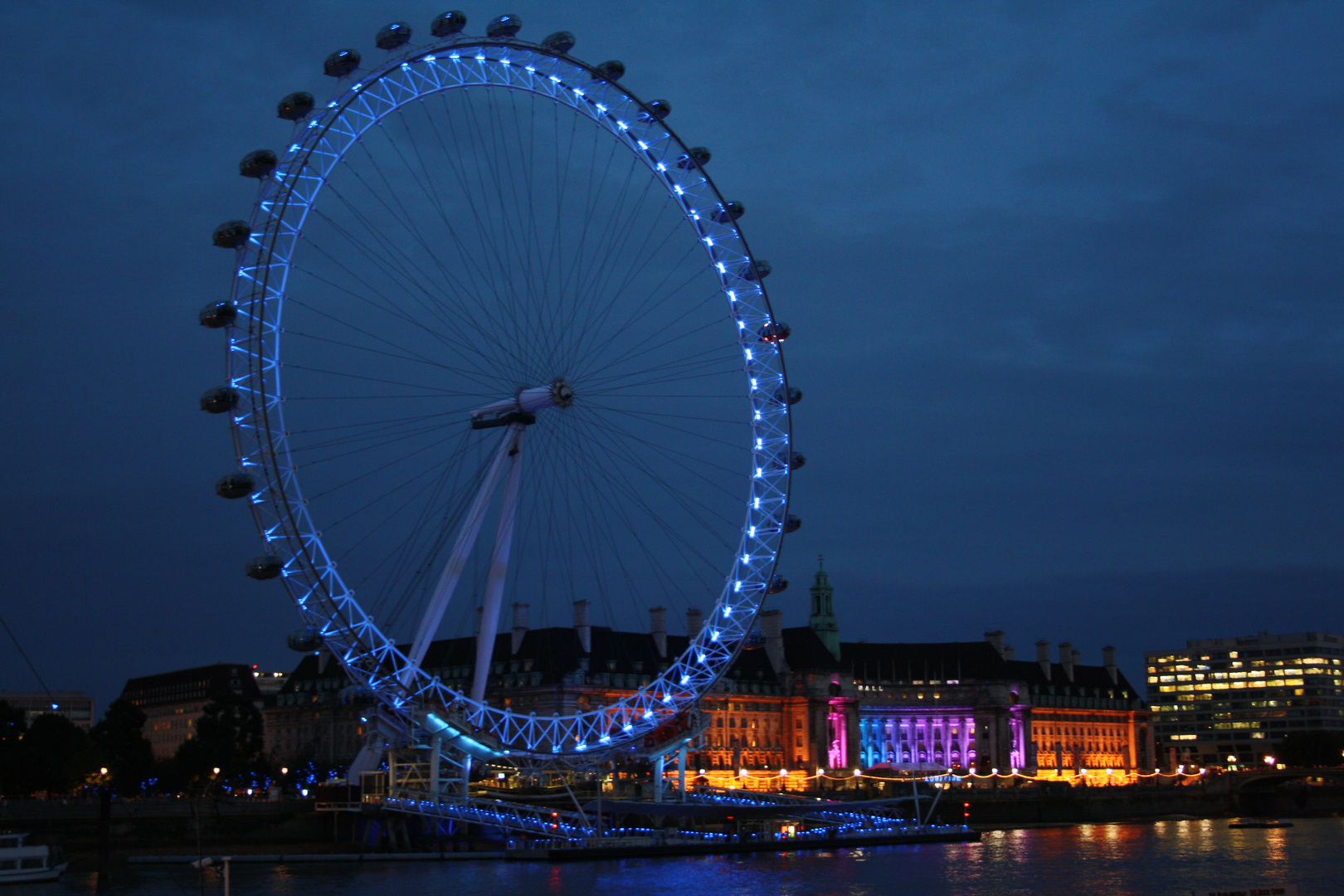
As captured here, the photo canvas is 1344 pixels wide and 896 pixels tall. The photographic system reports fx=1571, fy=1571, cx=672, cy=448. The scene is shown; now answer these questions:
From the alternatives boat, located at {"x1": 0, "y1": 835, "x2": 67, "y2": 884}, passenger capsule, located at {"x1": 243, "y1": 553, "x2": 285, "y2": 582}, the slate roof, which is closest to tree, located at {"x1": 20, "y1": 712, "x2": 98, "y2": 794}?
boat, located at {"x1": 0, "y1": 835, "x2": 67, "y2": 884}

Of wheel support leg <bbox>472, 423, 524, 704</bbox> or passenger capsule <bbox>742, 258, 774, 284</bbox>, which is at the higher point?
passenger capsule <bbox>742, 258, 774, 284</bbox>

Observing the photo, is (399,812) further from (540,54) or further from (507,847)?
(540,54)

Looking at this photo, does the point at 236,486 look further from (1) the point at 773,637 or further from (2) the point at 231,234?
(1) the point at 773,637

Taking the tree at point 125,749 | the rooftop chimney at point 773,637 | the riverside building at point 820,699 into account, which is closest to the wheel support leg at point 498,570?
the tree at point 125,749

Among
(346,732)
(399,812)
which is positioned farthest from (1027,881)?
(346,732)

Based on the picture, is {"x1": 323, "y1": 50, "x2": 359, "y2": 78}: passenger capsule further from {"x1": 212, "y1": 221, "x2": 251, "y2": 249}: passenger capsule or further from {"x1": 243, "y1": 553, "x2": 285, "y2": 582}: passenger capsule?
{"x1": 243, "y1": 553, "x2": 285, "y2": 582}: passenger capsule

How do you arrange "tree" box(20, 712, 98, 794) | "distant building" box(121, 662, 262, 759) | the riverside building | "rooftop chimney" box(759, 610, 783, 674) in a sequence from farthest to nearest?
"distant building" box(121, 662, 262, 759)
"rooftop chimney" box(759, 610, 783, 674)
the riverside building
"tree" box(20, 712, 98, 794)

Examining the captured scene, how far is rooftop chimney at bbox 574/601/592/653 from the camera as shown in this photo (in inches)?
5123

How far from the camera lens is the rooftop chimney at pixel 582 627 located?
130m

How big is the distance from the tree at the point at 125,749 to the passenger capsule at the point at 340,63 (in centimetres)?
4335

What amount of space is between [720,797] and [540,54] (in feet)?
148

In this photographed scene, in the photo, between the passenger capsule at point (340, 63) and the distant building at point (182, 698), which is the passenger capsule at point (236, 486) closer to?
the passenger capsule at point (340, 63)

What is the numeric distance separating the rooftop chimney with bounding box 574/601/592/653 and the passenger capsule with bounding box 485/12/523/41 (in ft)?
253

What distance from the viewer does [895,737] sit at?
506ft
